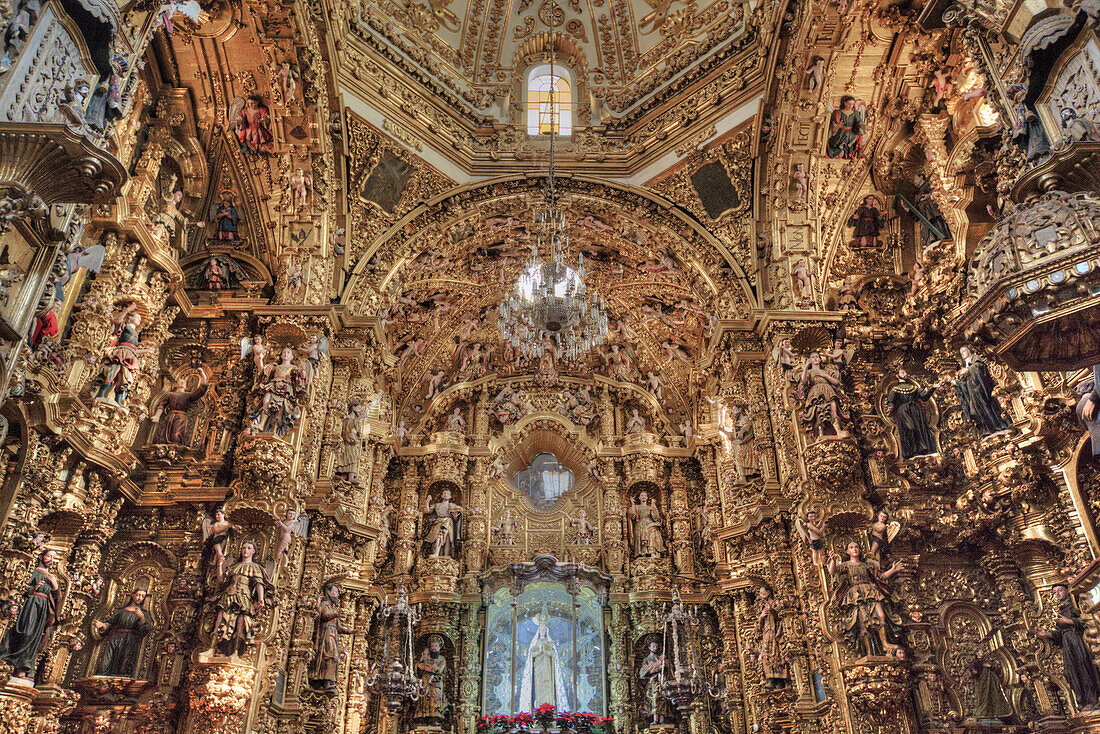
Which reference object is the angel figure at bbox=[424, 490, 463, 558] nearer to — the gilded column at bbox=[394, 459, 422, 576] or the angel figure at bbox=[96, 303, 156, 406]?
the gilded column at bbox=[394, 459, 422, 576]

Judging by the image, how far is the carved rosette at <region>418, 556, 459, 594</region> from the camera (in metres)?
16.2

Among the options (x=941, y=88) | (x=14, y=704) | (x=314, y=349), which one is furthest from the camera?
(x=314, y=349)

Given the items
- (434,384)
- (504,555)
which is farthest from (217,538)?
(434,384)

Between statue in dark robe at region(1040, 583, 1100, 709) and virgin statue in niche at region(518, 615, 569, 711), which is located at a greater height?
virgin statue in niche at region(518, 615, 569, 711)

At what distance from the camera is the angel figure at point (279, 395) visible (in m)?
12.0

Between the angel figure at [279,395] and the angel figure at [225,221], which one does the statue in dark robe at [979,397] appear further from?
the angel figure at [225,221]

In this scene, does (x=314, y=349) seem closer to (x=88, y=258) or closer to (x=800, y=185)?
(x=88, y=258)

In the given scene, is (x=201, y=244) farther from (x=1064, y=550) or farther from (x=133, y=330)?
(x=1064, y=550)

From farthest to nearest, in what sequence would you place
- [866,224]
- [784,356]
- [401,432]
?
[401,432]
[866,224]
[784,356]

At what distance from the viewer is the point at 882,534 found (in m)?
11.2

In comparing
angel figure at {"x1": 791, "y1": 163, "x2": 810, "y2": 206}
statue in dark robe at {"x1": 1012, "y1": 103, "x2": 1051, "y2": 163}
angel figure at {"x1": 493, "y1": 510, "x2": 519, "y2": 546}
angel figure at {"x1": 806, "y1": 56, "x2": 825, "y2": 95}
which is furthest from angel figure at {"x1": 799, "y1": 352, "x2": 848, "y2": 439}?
angel figure at {"x1": 493, "y1": 510, "x2": 519, "y2": 546}

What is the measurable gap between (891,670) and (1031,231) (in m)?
6.84

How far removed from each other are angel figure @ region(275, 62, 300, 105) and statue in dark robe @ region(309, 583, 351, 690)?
324 inches

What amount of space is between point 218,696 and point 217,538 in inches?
84.6
